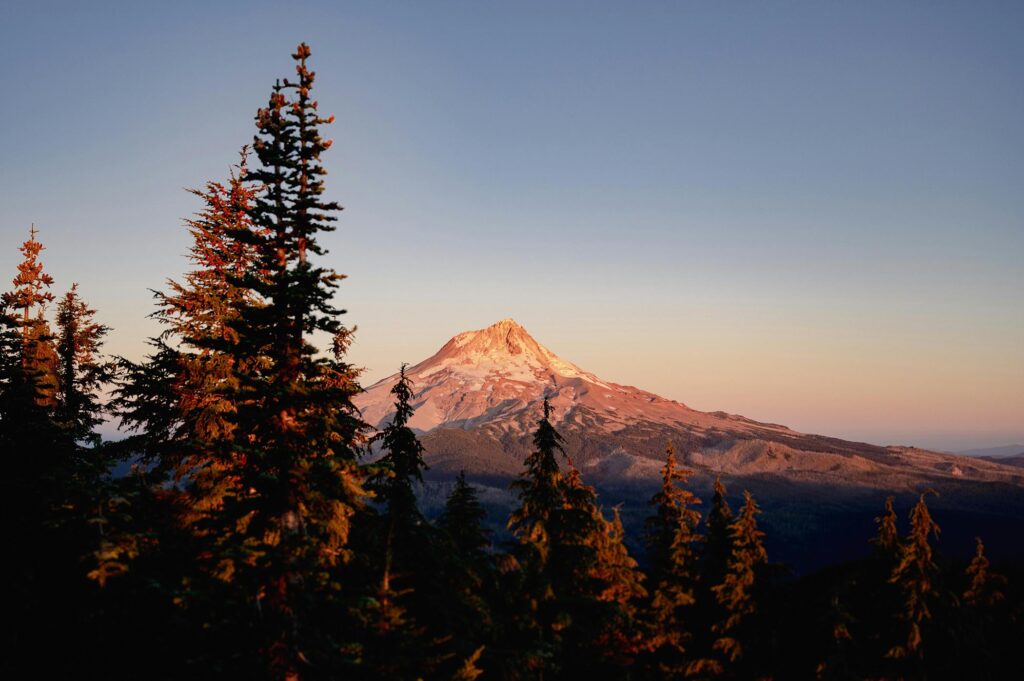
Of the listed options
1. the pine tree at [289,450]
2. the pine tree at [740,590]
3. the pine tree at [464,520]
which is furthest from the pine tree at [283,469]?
the pine tree at [740,590]

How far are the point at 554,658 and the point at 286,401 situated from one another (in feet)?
49.3

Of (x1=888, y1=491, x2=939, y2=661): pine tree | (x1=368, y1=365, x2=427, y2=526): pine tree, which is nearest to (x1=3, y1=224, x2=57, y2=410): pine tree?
(x1=368, y1=365, x2=427, y2=526): pine tree

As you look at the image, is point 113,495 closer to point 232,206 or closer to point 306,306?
point 306,306

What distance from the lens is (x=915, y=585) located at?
94.5 feet

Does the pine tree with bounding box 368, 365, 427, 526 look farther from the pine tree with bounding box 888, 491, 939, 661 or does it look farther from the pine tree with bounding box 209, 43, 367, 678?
the pine tree with bounding box 888, 491, 939, 661

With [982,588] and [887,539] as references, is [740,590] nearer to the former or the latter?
[887,539]

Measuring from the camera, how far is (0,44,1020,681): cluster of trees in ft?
38.0

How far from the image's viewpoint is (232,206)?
2202 cm

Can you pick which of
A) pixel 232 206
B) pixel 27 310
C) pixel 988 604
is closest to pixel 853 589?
pixel 988 604

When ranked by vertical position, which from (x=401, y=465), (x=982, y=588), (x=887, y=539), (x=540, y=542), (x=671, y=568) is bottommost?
(x=982, y=588)

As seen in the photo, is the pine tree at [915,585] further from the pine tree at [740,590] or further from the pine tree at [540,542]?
the pine tree at [540,542]

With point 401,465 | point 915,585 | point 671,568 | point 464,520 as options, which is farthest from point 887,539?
point 401,465

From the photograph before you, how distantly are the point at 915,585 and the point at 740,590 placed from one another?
756 cm

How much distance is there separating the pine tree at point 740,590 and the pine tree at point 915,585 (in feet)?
19.4
